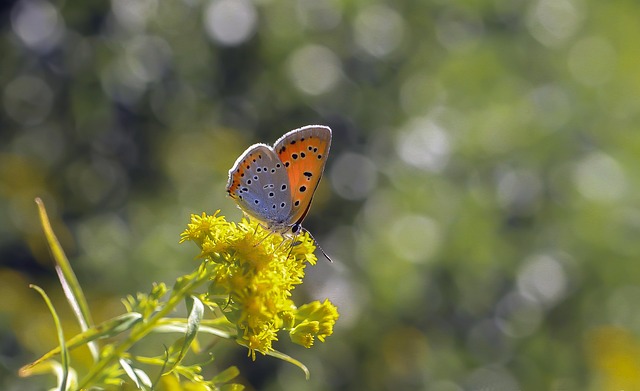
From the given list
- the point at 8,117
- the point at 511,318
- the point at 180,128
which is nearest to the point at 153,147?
the point at 180,128

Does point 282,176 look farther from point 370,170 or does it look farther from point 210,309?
point 370,170

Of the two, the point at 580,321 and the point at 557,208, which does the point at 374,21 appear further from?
the point at 580,321

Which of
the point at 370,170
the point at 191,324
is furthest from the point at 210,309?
the point at 370,170

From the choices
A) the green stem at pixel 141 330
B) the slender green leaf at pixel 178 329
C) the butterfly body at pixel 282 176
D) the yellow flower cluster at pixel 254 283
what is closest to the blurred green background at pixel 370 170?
the butterfly body at pixel 282 176

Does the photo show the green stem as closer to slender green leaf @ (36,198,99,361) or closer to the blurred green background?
slender green leaf @ (36,198,99,361)

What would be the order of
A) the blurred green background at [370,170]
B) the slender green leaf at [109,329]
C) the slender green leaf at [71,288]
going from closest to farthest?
1. the slender green leaf at [109,329]
2. the slender green leaf at [71,288]
3. the blurred green background at [370,170]

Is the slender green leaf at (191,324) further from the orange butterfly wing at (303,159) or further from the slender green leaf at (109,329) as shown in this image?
the orange butterfly wing at (303,159)
